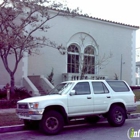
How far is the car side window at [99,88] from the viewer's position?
10.9m

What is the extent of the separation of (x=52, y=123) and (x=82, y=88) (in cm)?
185

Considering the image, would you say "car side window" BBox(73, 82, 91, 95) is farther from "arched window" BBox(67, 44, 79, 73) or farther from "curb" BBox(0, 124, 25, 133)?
"arched window" BBox(67, 44, 79, 73)

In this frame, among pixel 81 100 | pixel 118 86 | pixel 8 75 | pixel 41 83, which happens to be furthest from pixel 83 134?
pixel 41 83

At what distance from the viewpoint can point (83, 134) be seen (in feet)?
31.6

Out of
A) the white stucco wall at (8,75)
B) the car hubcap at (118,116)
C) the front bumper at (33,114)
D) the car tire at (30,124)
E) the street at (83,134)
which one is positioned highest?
the white stucco wall at (8,75)

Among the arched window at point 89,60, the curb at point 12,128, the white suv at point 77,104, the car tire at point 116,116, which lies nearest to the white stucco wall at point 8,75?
the arched window at point 89,60

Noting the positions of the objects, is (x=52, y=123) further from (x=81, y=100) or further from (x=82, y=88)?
(x=82, y=88)

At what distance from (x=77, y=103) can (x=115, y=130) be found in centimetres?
168

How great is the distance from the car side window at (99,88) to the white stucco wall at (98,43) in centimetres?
1195

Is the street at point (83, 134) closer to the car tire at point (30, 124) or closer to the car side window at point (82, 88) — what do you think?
the car tire at point (30, 124)

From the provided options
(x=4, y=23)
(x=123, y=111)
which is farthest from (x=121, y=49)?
(x=123, y=111)

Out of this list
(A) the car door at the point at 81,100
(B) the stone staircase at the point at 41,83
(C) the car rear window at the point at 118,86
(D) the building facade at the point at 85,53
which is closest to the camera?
(A) the car door at the point at 81,100

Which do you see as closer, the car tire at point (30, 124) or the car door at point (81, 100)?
the car door at point (81, 100)

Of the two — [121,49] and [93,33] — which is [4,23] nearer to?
[93,33]
